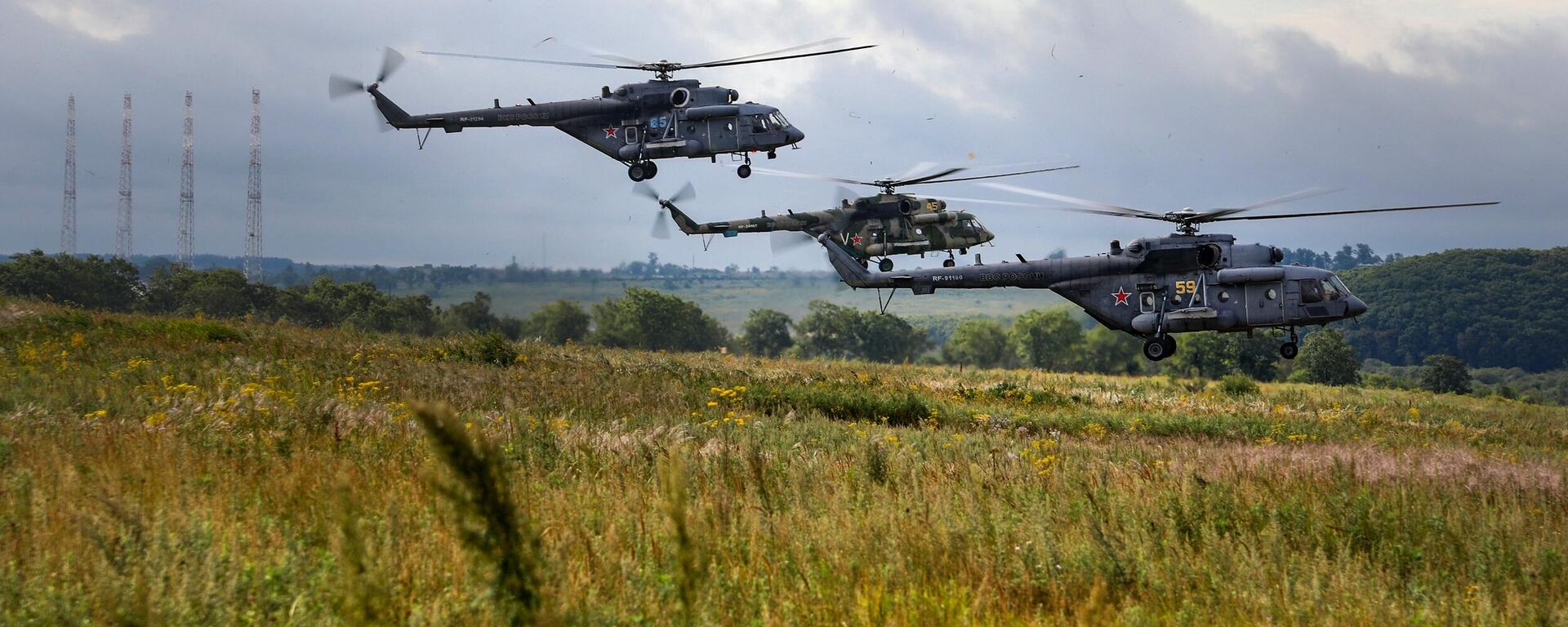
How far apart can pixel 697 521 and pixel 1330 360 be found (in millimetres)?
77519

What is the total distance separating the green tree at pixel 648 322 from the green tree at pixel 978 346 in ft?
119

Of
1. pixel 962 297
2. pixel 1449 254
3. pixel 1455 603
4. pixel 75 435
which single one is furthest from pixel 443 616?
pixel 1449 254

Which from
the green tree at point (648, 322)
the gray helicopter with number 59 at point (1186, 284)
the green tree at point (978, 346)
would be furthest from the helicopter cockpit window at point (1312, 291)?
the green tree at point (978, 346)

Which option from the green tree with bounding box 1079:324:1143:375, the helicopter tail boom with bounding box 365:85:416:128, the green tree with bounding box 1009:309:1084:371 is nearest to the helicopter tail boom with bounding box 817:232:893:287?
the helicopter tail boom with bounding box 365:85:416:128

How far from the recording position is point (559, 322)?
73125mm

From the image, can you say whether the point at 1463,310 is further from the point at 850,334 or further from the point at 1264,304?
the point at 1264,304

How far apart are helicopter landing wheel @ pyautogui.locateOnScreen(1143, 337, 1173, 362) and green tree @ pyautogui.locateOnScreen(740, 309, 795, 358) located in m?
72.0

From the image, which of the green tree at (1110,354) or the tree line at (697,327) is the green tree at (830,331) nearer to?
the tree line at (697,327)

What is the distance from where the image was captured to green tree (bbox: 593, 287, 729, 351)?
77500 millimetres

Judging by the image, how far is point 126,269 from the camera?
63.7 metres

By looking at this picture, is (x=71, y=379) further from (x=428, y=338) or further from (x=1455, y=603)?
(x=1455, y=603)

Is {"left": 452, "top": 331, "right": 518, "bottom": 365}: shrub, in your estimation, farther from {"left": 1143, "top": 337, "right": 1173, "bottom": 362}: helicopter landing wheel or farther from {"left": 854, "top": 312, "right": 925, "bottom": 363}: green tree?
{"left": 854, "top": 312, "right": 925, "bottom": 363}: green tree

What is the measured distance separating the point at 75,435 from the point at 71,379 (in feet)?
20.9

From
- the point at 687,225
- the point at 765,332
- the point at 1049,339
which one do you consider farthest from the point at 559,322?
the point at 1049,339
